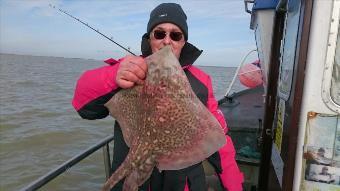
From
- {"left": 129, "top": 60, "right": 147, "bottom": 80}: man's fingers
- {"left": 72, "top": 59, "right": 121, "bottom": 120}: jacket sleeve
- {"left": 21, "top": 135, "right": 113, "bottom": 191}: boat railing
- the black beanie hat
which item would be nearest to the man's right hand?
{"left": 129, "top": 60, "right": 147, "bottom": 80}: man's fingers

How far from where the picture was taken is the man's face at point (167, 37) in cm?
241

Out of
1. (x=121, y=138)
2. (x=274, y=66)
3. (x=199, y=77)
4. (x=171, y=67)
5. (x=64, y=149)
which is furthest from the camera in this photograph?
(x=64, y=149)

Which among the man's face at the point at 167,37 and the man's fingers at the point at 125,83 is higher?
the man's face at the point at 167,37

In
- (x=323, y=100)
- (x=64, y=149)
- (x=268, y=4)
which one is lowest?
(x=64, y=149)

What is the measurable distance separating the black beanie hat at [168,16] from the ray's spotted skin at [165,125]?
556 mm

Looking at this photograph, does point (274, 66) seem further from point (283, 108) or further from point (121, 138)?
point (121, 138)

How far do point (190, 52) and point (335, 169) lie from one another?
1358 millimetres

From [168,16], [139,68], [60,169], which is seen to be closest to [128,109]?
[139,68]

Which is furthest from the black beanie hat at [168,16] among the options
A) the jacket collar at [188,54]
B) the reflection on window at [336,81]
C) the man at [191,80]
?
the reflection on window at [336,81]

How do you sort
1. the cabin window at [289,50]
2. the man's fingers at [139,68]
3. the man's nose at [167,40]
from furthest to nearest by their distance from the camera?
1. the cabin window at [289,50]
2. the man's nose at [167,40]
3. the man's fingers at [139,68]

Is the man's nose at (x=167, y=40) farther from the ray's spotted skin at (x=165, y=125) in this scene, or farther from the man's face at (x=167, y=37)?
the ray's spotted skin at (x=165, y=125)

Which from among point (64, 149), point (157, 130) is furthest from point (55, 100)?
point (157, 130)

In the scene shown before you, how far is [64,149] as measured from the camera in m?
11.0

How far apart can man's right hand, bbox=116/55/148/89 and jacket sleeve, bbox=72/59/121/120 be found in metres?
0.20
